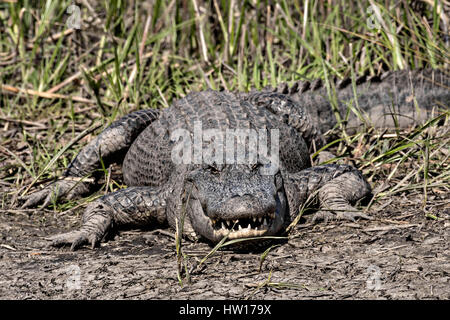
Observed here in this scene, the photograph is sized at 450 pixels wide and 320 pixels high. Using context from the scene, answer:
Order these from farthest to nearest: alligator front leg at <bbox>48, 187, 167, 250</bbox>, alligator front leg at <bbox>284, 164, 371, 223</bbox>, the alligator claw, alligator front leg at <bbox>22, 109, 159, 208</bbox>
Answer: alligator front leg at <bbox>22, 109, 159, 208</bbox> < alligator front leg at <bbox>48, 187, 167, 250</bbox> < alligator front leg at <bbox>284, 164, 371, 223</bbox> < the alligator claw

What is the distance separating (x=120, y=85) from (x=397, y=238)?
3276 mm

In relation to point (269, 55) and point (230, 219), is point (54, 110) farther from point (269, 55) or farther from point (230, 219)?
point (230, 219)

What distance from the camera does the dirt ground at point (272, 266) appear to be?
115 inches

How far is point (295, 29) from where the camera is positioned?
6305 mm

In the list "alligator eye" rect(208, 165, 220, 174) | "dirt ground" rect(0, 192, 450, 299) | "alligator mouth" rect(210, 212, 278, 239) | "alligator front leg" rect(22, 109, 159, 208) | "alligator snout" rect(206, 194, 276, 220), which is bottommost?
"dirt ground" rect(0, 192, 450, 299)

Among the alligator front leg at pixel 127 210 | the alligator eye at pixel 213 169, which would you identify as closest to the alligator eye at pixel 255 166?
the alligator eye at pixel 213 169

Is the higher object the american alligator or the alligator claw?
the american alligator

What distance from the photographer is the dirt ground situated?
9.57 feet

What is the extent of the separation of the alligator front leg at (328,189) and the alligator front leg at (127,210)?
938 millimetres

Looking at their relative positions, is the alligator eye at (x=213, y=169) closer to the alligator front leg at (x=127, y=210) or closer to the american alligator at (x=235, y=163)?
the american alligator at (x=235, y=163)

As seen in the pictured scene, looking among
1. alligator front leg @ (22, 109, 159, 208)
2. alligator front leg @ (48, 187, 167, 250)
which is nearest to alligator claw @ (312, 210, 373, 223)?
alligator front leg @ (48, 187, 167, 250)

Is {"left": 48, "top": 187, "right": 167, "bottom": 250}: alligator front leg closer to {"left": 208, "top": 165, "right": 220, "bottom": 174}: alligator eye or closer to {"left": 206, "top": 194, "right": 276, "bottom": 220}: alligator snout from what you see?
{"left": 208, "top": 165, "right": 220, "bottom": 174}: alligator eye

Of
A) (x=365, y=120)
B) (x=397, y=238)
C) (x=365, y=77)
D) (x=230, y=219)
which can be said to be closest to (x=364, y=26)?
(x=365, y=77)

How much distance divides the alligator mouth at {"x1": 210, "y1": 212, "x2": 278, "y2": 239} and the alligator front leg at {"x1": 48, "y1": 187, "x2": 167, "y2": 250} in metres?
1.00
